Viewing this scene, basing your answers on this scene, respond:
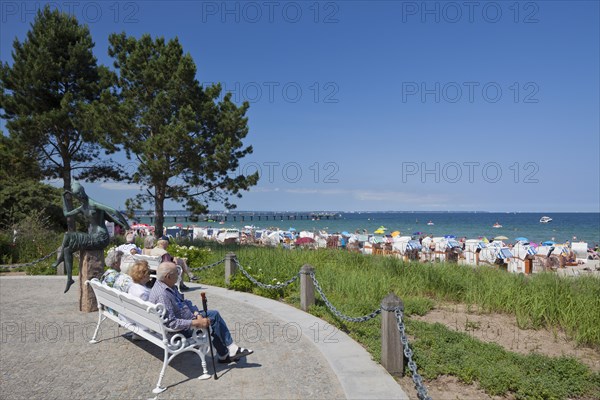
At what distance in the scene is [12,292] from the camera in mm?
10156

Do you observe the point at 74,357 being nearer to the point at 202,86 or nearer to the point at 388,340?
the point at 388,340

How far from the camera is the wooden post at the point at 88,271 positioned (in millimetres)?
7664

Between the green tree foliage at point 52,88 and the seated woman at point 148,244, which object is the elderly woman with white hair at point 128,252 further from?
the green tree foliage at point 52,88

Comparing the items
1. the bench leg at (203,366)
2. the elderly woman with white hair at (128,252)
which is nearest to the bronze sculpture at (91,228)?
the elderly woman with white hair at (128,252)

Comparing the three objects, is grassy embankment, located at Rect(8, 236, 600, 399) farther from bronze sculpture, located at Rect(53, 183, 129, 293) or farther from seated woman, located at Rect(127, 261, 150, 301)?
bronze sculpture, located at Rect(53, 183, 129, 293)

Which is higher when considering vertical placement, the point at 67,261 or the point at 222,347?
the point at 67,261

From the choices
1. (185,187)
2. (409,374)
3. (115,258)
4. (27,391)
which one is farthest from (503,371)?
(185,187)

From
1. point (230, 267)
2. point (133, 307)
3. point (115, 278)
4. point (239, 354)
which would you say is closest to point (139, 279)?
point (133, 307)

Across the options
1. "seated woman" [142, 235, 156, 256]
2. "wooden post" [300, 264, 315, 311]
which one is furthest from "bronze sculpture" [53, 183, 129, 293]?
"wooden post" [300, 264, 315, 311]

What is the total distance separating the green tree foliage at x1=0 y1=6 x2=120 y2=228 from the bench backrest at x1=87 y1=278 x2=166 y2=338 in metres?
16.3

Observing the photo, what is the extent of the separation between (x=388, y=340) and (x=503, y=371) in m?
1.34

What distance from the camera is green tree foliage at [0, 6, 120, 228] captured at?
21.1 m

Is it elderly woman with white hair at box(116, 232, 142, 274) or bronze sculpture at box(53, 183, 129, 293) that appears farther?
bronze sculpture at box(53, 183, 129, 293)

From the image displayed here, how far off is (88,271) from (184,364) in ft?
11.6
